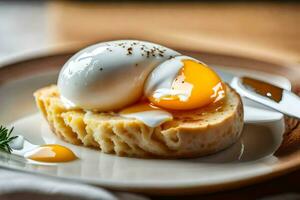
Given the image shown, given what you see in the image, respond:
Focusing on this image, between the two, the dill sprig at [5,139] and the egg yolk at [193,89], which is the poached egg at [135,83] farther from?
the dill sprig at [5,139]

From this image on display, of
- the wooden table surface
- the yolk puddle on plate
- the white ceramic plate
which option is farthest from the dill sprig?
the wooden table surface

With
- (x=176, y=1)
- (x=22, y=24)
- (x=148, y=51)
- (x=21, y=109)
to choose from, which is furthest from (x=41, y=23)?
(x=148, y=51)

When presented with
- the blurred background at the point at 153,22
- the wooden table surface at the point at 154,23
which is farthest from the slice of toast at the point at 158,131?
the blurred background at the point at 153,22

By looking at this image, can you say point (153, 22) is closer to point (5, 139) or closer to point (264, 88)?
point (264, 88)

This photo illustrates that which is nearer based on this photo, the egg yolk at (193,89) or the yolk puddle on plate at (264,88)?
the egg yolk at (193,89)

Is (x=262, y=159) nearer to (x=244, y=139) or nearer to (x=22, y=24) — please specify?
(x=244, y=139)

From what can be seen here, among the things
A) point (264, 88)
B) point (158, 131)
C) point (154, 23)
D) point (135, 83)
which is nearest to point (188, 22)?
point (154, 23)
